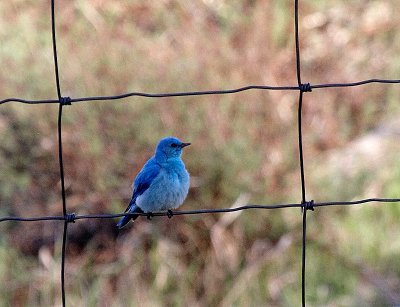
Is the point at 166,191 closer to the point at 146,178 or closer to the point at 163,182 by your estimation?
the point at 163,182

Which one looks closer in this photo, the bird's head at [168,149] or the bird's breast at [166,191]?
the bird's breast at [166,191]

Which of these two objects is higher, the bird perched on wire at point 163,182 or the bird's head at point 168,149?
the bird's head at point 168,149

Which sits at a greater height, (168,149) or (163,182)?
(168,149)

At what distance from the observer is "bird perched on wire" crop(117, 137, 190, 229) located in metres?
4.08

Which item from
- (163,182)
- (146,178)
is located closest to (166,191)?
(163,182)

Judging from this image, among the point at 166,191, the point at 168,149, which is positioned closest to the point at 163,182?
the point at 166,191

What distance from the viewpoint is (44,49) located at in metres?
7.14

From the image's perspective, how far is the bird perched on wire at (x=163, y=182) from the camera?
4082mm

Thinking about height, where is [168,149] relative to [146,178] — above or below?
above

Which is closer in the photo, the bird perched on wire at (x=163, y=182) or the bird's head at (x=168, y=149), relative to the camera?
the bird perched on wire at (x=163, y=182)

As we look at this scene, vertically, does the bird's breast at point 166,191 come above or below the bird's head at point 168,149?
below

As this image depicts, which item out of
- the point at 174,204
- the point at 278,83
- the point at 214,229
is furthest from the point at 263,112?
the point at 174,204

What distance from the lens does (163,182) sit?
4102 millimetres

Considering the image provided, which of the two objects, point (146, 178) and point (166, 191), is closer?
point (166, 191)
